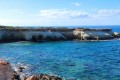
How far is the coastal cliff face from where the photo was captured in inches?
3007

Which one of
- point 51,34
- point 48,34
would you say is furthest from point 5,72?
point 51,34

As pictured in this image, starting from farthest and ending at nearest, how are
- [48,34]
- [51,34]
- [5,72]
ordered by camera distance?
[51,34] → [48,34] → [5,72]

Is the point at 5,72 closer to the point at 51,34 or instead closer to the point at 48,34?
the point at 48,34

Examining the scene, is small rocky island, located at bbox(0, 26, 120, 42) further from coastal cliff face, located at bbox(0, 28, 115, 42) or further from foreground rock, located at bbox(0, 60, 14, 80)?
foreground rock, located at bbox(0, 60, 14, 80)

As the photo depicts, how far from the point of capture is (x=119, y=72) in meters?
34.1

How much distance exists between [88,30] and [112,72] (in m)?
52.1

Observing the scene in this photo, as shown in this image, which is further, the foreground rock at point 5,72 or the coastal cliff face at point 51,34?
the coastal cliff face at point 51,34

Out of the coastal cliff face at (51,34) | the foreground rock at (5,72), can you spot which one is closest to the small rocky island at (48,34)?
the coastal cliff face at (51,34)

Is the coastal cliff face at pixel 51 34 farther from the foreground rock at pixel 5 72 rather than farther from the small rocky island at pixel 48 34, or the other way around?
the foreground rock at pixel 5 72

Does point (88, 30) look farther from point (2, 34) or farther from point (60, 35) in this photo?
point (2, 34)

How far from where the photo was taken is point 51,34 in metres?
79.8

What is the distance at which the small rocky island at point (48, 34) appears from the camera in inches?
3007

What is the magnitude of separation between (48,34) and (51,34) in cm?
106

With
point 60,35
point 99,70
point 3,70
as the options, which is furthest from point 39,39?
point 3,70
